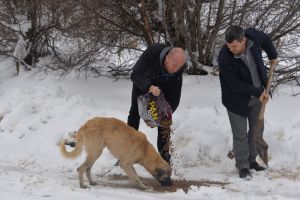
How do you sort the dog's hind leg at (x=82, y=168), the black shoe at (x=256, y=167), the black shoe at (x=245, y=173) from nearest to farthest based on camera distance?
the dog's hind leg at (x=82, y=168), the black shoe at (x=245, y=173), the black shoe at (x=256, y=167)

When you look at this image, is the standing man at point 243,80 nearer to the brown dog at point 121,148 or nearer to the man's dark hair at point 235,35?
the man's dark hair at point 235,35

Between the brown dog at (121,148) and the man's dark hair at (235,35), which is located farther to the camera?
the brown dog at (121,148)

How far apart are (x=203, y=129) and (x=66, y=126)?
7.60 feet

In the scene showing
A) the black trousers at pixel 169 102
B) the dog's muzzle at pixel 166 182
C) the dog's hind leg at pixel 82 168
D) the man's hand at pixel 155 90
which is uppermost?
the man's hand at pixel 155 90

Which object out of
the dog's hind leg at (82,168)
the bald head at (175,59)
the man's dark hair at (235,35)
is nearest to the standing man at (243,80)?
the man's dark hair at (235,35)

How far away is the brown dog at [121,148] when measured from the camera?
604cm

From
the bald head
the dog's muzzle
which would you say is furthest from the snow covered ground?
the bald head

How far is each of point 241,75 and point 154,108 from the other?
110 cm

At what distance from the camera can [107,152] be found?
7.52 meters

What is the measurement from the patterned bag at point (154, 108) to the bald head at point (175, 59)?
17.1 inches

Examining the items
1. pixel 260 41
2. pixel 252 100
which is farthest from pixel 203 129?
pixel 260 41

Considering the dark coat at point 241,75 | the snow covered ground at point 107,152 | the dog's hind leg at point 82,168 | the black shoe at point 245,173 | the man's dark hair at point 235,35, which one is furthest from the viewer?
the black shoe at point 245,173

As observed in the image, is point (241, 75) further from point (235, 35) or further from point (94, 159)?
point (94, 159)

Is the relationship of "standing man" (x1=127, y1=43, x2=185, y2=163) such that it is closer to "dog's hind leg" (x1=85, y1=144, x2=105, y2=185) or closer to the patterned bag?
the patterned bag
